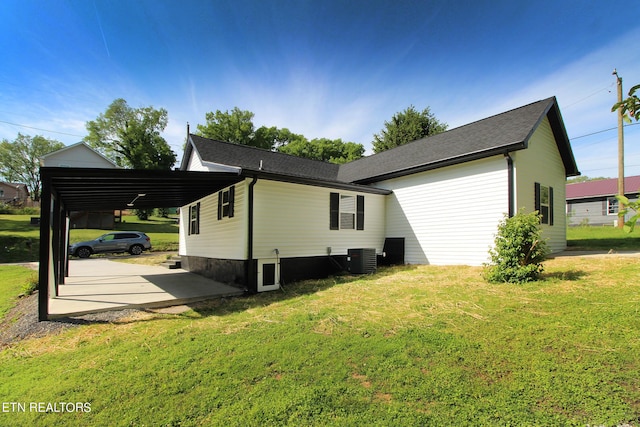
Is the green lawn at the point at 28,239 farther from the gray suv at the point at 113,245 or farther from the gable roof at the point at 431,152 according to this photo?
the gable roof at the point at 431,152

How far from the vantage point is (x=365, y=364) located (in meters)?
3.34

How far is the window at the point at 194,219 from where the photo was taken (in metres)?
11.7

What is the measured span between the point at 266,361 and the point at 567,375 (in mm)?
3157

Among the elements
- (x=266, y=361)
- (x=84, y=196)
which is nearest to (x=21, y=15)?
(x=84, y=196)

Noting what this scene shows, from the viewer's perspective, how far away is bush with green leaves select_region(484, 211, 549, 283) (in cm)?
607

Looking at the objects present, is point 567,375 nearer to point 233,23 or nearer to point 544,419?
point 544,419

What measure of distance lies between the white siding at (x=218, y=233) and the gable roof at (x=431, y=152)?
123 cm

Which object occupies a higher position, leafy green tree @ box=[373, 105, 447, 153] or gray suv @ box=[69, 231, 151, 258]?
leafy green tree @ box=[373, 105, 447, 153]

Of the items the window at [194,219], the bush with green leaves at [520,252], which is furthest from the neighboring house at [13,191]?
the bush with green leaves at [520,252]

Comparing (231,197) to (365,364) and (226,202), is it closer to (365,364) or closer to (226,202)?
(226,202)

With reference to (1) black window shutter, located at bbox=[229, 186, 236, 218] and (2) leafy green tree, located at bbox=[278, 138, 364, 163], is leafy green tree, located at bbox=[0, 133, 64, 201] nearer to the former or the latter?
(2) leafy green tree, located at bbox=[278, 138, 364, 163]

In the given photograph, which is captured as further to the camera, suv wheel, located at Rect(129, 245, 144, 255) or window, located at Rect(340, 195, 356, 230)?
suv wheel, located at Rect(129, 245, 144, 255)

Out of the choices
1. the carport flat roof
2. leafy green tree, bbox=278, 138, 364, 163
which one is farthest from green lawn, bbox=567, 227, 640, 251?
leafy green tree, bbox=278, 138, 364, 163

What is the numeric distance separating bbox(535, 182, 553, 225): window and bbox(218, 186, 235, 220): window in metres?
9.50
